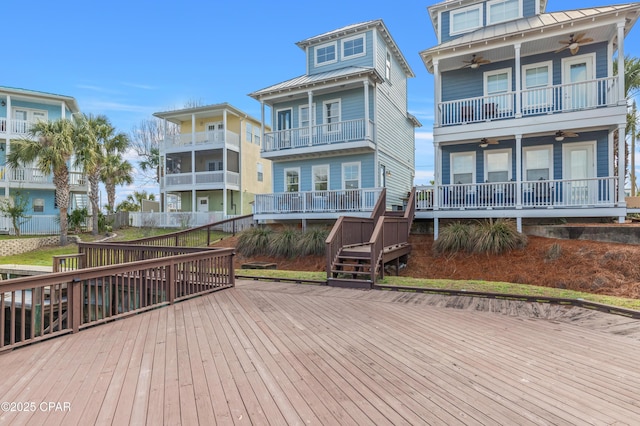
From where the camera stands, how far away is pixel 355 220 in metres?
10.4

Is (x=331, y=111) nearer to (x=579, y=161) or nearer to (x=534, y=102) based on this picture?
(x=534, y=102)

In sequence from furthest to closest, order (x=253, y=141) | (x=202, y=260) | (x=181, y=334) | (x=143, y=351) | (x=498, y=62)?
→ (x=253, y=141) → (x=498, y=62) → (x=202, y=260) → (x=181, y=334) → (x=143, y=351)

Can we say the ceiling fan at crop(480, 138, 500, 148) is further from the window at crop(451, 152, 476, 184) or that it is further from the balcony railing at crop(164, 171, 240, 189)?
the balcony railing at crop(164, 171, 240, 189)

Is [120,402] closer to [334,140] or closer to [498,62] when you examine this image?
[334,140]

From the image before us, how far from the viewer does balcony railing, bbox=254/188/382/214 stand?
14.3 m

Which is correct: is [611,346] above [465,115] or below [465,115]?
below

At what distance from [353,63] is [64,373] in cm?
1658

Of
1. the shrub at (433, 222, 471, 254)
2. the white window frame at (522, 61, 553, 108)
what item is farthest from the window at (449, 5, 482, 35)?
the shrub at (433, 222, 471, 254)

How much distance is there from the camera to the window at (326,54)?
17328 millimetres

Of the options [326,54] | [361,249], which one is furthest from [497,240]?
[326,54]

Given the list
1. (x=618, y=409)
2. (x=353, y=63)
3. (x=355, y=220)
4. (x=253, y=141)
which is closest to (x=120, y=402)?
(x=618, y=409)

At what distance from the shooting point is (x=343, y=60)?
1697cm

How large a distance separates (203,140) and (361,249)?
56.2 feet

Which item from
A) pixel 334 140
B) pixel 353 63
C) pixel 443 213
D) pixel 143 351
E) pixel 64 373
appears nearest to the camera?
pixel 64 373
